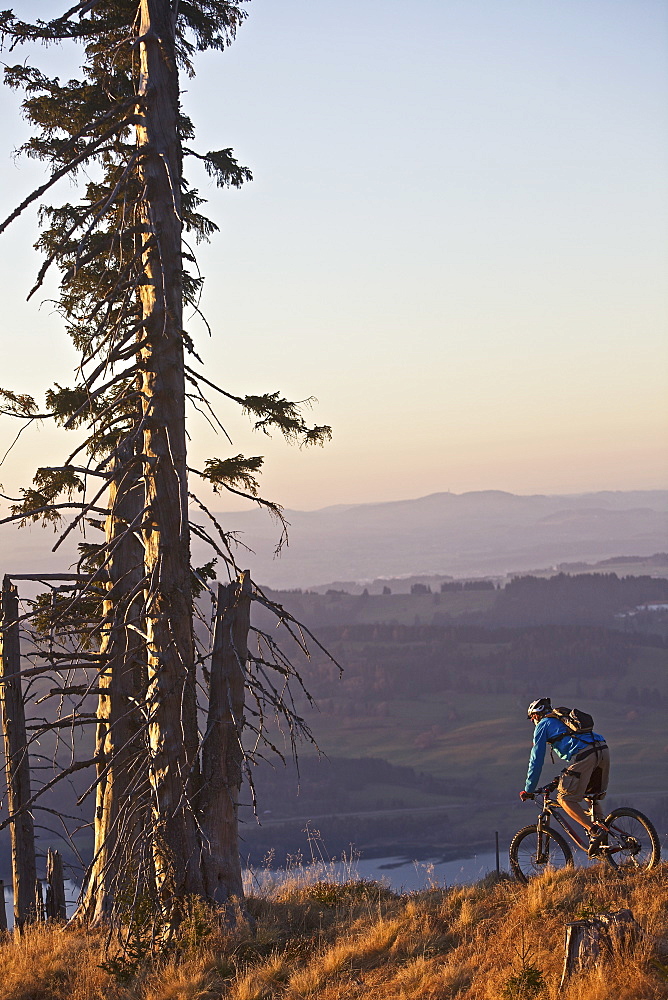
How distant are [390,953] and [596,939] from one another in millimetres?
2275

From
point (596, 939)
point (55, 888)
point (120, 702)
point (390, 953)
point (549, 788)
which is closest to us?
point (596, 939)

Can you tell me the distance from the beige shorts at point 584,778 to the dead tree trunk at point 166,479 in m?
4.05

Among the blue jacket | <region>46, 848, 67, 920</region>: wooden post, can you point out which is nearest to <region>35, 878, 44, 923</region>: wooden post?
<region>46, 848, 67, 920</region>: wooden post

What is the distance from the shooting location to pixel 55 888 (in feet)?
52.0

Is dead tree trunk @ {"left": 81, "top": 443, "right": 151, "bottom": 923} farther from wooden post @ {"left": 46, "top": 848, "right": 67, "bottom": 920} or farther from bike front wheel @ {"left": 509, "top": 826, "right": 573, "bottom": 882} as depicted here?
bike front wheel @ {"left": 509, "top": 826, "right": 573, "bottom": 882}

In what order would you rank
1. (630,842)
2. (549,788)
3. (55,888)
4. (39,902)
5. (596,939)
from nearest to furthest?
(596,939) < (630,842) < (549,788) < (39,902) < (55,888)

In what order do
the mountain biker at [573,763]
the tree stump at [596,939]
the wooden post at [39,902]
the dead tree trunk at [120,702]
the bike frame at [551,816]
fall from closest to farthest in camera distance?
the tree stump at [596,939], the mountain biker at [573,763], the bike frame at [551,816], the dead tree trunk at [120,702], the wooden post at [39,902]

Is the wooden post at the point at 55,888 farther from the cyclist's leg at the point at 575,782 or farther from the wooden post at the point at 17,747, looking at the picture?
the cyclist's leg at the point at 575,782

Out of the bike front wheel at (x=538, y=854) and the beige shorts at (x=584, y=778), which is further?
the bike front wheel at (x=538, y=854)

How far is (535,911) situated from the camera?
973cm

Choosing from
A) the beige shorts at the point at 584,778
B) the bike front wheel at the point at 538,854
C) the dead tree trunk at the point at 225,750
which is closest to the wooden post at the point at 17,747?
the dead tree trunk at the point at 225,750

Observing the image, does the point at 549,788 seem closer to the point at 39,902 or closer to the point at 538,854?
the point at 538,854

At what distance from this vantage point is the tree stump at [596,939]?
7926 millimetres

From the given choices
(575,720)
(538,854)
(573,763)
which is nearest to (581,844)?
(573,763)
